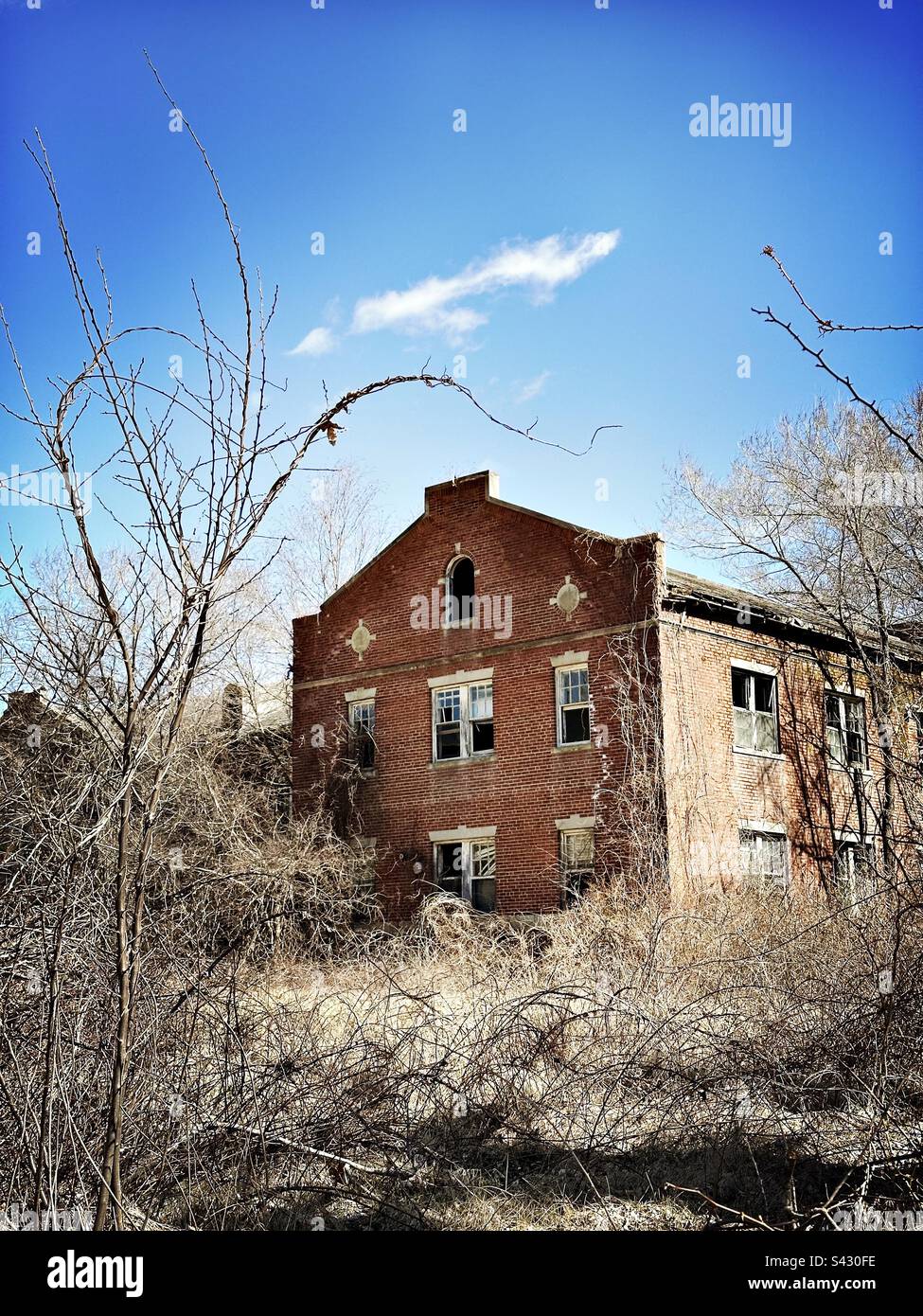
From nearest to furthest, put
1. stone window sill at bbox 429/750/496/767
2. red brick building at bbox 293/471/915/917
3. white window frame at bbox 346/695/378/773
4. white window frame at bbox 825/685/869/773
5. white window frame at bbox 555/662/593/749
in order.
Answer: red brick building at bbox 293/471/915/917
white window frame at bbox 555/662/593/749
stone window sill at bbox 429/750/496/767
white window frame at bbox 825/685/869/773
white window frame at bbox 346/695/378/773

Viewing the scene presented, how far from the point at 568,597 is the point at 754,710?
457 centimetres

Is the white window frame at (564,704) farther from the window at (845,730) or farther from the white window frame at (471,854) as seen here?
the window at (845,730)

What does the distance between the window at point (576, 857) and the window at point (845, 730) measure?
659cm

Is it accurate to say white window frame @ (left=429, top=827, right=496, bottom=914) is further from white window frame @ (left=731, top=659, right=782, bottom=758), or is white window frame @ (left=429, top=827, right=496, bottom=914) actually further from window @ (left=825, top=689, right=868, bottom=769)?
window @ (left=825, top=689, right=868, bottom=769)

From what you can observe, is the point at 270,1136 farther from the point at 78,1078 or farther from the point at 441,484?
the point at 441,484

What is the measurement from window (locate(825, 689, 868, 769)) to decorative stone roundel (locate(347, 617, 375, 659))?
10.3 meters

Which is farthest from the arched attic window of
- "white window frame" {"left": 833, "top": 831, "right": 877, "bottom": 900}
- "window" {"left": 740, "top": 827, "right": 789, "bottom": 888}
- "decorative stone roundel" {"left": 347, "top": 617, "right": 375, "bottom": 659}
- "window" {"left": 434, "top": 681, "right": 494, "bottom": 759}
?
"white window frame" {"left": 833, "top": 831, "right": 877, "bottom": 900}

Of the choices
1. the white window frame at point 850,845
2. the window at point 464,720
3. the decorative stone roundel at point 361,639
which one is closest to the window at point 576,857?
the window at point 464,720

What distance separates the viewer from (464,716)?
2403cm

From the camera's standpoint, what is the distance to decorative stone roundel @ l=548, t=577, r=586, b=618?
22453mm

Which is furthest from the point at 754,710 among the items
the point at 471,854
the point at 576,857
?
the point at 471,854

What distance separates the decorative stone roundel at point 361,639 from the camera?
26172 millimetres

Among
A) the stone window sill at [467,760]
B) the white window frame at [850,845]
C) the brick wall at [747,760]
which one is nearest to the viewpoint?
the brick wall at [747,760]

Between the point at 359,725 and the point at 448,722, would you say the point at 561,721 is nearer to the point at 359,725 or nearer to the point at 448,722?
the point at 448,722
